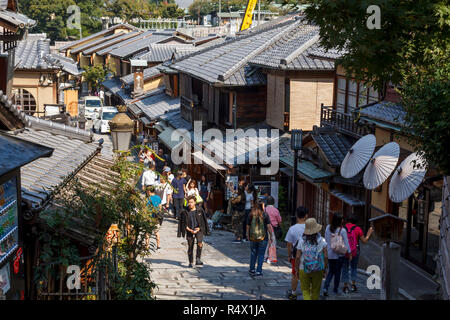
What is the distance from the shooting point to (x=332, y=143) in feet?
67.7

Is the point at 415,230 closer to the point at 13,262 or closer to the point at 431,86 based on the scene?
the point at 431,86

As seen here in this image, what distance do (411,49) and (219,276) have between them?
23.1 feet

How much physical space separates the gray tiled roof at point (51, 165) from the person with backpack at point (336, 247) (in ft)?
17.0

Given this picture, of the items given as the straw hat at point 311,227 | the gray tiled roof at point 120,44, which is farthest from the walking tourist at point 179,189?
the gray tiled roof at point 120,44

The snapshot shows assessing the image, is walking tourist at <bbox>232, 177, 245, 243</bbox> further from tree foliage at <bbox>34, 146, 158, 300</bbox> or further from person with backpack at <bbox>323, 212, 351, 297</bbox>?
tree foliage at <bbox>34, 146, 158, 300</bbox>

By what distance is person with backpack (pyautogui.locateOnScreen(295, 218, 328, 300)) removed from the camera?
37.3 feet

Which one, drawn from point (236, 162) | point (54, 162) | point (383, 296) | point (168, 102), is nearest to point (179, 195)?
point (236, 162)

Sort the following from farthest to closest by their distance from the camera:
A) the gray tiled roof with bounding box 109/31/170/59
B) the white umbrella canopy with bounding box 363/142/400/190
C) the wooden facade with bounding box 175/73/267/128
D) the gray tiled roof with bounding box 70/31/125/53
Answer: the gray tiled roof with bounding box 70/31/125/53
the gray tiled roof with bounding box 109/31/170/59
the wooden facade with bounding box 175/73/267/128
the white umbrella canopy with bounding box 363/142/400/190

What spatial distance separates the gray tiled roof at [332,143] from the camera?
19.8 metres

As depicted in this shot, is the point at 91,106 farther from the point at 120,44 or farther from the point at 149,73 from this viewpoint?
the point at 120,44

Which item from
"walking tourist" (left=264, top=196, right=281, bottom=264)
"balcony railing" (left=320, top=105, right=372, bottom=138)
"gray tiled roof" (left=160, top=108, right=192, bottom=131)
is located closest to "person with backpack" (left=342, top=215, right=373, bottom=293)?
"walking tourist" (left=264, top=196, right=281, bottom=264)

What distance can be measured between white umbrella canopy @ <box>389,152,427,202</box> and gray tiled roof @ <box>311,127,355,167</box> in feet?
16.8

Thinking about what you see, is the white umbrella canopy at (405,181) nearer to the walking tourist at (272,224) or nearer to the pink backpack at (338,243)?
the pink backpack at (338,243)
